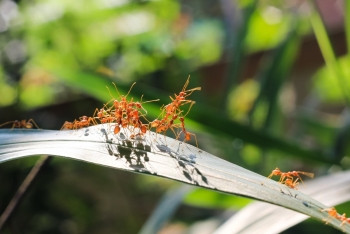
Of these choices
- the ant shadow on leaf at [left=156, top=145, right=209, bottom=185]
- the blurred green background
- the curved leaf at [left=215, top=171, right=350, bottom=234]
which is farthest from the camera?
the blurred green background

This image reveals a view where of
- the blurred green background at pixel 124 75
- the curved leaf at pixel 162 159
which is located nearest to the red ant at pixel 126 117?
the curved leaf at pixel 162 159

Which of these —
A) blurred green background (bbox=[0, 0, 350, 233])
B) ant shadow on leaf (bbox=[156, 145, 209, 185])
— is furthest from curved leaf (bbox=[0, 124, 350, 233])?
blurred green background (bbox=[0, 0, 350, 233])

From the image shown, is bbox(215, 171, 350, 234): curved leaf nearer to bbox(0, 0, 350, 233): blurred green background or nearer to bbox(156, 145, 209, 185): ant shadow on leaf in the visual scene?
bbox(156, 145, 209, 185): ant shadow on leaf

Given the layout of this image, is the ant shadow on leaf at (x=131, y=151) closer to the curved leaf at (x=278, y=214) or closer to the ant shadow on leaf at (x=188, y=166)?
the ant shadow on leaf at (x=188, y=166)

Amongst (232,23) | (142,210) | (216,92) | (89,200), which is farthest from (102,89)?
(216,92)


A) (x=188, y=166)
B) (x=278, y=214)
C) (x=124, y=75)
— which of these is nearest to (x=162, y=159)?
(x=188, y=166)

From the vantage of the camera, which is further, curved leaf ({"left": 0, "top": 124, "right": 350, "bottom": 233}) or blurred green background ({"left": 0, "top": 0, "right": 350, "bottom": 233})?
blurred green background ({"left": 0, "top": 0, "right": 350, "bottom": 233})

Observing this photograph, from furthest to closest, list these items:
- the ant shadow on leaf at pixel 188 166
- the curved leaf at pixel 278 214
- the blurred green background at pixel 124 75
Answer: the blurred green background at pixel 124 75 → the curved leaf at pixel 278 214 → the ant shadow on leaf at pixel 188 166

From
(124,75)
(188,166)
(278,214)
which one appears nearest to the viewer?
(188,166)

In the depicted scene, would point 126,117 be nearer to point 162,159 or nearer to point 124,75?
point 162,159
